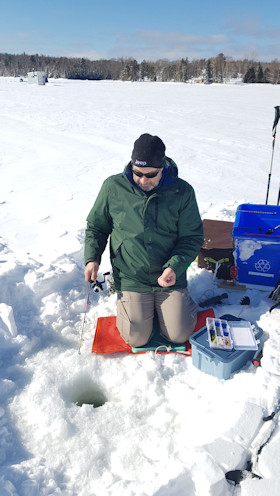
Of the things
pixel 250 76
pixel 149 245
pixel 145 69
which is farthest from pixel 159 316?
pixel 145 69

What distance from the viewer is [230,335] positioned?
8.45 ft

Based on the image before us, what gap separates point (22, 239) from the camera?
4.35 m

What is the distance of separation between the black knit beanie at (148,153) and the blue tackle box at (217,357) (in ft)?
4.16

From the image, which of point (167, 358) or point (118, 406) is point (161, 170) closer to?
point (167, 358)

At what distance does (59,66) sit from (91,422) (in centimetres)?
9955

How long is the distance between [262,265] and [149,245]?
115 centimetres


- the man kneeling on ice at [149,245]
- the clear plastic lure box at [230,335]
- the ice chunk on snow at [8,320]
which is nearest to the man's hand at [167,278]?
the man kneeling on ice at [149,245]

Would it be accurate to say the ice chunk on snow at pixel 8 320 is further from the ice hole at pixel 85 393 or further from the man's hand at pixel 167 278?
the man's hand at pixel 167 278

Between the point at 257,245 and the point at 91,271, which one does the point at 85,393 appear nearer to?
the point at 91,271

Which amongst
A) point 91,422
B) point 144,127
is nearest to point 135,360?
point 91,422

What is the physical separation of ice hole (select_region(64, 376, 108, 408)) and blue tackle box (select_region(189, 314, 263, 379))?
693 millimetres

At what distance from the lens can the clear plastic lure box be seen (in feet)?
8.09

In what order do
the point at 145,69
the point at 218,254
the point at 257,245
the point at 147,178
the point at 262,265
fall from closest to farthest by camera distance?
the point at 147,178 → the point at 257,245 → the point at 262,265 → the point at 218,254 → the point at 145,69

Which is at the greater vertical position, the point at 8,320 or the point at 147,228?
the point at 147,228
